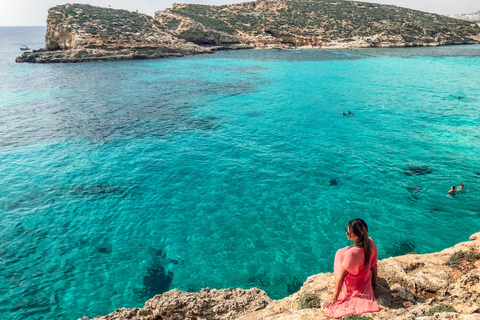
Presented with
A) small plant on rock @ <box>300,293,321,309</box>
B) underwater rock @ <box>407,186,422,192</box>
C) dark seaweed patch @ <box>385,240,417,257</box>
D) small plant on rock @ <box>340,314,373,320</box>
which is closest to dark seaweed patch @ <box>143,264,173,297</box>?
small plant on rock @ <box>300,293,321,309</box>

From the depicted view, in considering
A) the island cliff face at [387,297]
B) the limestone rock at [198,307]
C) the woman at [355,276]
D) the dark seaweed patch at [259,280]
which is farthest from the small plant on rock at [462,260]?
the dark seaweed patch at [259,280]

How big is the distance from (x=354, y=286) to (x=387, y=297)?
46.3 inches

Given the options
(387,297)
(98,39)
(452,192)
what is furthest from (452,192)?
(98,39)

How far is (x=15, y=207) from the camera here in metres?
17.4

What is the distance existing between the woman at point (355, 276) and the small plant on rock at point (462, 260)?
4038mm

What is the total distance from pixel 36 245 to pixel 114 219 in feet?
13.2

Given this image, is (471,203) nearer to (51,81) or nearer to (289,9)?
(51,81)

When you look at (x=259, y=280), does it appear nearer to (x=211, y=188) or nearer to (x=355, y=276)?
(x=355, y=276)

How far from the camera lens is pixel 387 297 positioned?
6.75 metres

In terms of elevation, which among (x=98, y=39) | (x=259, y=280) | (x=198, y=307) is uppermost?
(x=98, y=39)

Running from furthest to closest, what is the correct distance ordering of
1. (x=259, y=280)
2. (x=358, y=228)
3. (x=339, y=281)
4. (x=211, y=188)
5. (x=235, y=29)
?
(x=235, y=29) < (x=211, y=188) < (x=259, y=280) < (x=339, y=281) < (x=358, y=228)

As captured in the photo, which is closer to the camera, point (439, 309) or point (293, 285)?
point (439, 309)

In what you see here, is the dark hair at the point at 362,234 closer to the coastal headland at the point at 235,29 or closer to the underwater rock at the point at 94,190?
the underwater rock at the point at 94,190

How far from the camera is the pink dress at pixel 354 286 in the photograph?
6.03 m
